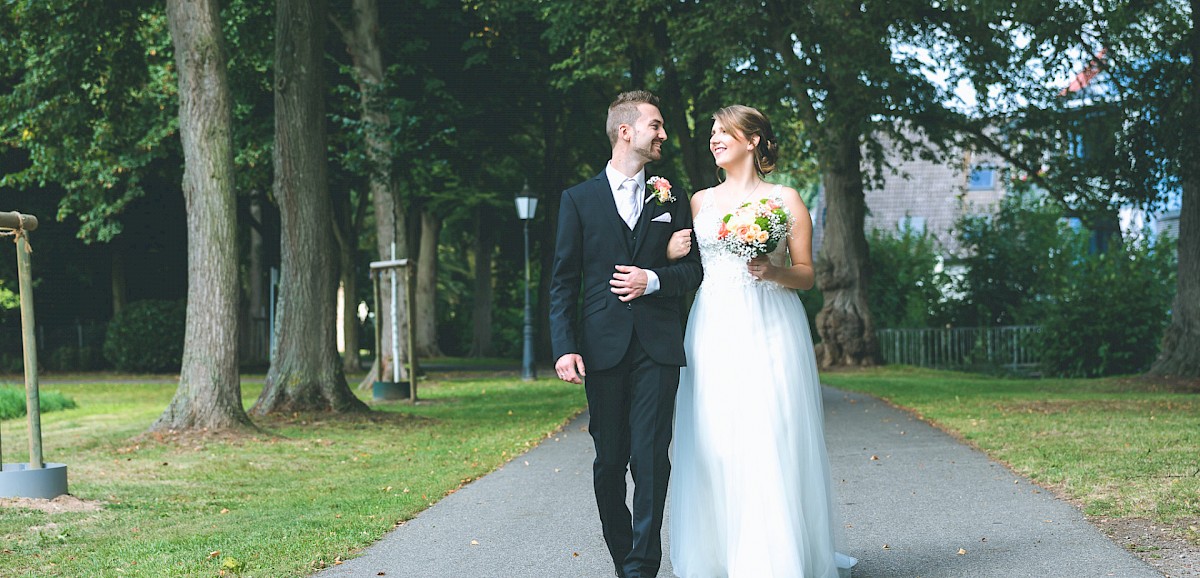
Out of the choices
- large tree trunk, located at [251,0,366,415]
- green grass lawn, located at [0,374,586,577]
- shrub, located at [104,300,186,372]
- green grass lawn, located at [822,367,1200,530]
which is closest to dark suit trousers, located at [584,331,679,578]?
green grass lawn, located at [0,374,586,577]

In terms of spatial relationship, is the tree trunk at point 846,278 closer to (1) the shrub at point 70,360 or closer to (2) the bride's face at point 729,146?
(1) the shrub at point 70,360

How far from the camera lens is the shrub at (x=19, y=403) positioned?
1948 centimetres

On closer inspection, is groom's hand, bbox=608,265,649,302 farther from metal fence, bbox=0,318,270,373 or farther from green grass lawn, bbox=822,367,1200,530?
metal fence, bbox=0,318,270,373

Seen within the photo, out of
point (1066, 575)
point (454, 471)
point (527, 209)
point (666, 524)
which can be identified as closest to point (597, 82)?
point (527, 209)

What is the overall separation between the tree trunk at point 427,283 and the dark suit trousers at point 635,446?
111 feet

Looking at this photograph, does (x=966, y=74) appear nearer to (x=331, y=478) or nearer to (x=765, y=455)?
(x=331, y=478)

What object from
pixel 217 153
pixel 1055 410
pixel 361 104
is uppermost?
pixel 361 104

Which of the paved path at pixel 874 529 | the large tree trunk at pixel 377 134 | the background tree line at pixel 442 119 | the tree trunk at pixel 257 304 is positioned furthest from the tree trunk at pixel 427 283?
the paved path at pixel 874 529

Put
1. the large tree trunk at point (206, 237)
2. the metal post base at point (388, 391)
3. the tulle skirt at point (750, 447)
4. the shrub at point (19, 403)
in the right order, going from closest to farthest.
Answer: the tulle skirt at point (750, 447), the large tree trunk at point (206, 237), the shrub at point (19, 403), the metal post base at point (388, 391)

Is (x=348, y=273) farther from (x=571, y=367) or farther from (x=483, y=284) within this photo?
(x=571, y=367)

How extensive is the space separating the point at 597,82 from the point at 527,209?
20.4 feet

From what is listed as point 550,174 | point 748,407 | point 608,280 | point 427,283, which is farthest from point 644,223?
point 427,283

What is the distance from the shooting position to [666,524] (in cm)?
Result: 789

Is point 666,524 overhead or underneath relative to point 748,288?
underneath
